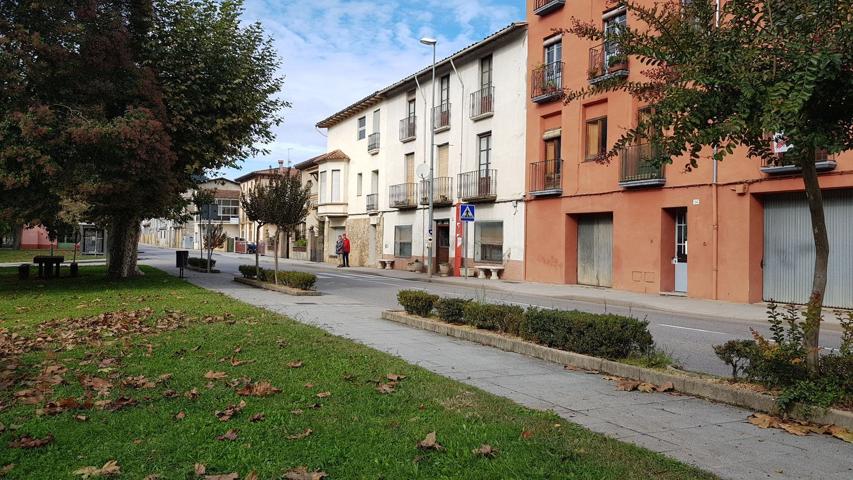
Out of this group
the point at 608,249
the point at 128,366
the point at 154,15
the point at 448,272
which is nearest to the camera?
the point at 128,366

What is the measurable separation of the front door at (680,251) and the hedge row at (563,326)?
11.4m

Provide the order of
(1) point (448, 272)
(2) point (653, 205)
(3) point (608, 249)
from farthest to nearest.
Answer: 1. (1) point (448, 272)
2. (3) point (608, 249)
3. (2) point (653, 205)

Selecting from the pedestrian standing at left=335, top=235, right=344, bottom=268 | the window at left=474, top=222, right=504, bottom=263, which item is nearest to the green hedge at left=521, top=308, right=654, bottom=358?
the window at left=474, top=222, right=504, bottom=263

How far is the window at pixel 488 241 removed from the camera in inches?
1048

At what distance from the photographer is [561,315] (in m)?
8.14

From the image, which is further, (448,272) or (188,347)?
(448,272)

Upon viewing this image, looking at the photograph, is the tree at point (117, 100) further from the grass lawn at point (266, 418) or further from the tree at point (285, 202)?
the grass lawn at point (266, 418)

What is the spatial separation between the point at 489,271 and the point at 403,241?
8.52 m

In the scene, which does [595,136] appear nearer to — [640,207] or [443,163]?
[640,207]

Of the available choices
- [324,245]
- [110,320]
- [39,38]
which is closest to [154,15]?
[39,38]

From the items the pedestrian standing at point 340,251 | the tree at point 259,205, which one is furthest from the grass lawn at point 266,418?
the pedestrian standing at point 340,251

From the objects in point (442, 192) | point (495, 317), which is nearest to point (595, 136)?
point (442, 192)

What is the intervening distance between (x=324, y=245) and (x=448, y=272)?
1758cm

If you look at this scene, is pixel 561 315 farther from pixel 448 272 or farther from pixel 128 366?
pixel 448 272
